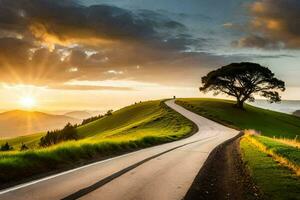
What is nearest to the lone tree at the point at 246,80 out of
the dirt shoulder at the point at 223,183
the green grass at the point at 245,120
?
the green grass at the point at 245,120

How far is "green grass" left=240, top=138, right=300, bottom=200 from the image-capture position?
12514 millimetres

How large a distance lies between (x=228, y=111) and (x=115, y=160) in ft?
236

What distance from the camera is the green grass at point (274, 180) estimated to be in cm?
1251

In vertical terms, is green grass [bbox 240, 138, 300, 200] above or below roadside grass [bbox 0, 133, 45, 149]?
above

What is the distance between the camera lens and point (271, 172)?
16562 millimetres

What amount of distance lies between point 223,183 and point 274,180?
1.73 metres

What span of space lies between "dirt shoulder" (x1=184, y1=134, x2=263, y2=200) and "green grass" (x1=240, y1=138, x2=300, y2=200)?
287 millimetres

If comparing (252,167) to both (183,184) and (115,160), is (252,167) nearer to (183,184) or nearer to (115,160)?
(183,184)

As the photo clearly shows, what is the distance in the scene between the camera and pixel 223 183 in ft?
49.6

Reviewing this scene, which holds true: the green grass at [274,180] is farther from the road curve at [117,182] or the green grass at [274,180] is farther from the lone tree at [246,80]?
the lone tree at [246,80]

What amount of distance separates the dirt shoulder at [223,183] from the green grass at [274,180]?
0.29 meters

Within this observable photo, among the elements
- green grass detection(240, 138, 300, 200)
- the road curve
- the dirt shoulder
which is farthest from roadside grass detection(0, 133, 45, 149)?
green grass detection(240, 138, 300, 200)

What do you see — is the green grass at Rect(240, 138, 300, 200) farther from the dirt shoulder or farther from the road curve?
the road curve

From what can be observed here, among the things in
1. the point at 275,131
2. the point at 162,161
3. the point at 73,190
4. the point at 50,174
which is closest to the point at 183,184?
the point at 73,190
